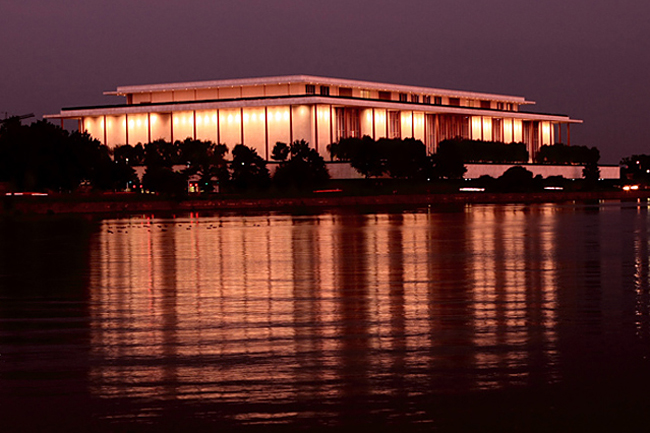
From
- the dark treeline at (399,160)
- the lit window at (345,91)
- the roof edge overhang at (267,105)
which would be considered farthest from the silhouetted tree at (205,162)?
the lit window at (345,91)

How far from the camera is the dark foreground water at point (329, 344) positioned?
7.56 metres

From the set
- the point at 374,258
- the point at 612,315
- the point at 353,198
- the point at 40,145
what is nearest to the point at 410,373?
the point at 612,315

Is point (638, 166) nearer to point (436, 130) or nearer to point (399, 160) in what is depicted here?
point (436, 130)

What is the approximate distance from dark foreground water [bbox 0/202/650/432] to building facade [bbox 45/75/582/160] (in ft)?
346

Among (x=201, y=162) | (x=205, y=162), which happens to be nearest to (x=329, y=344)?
(x=205, y=162)

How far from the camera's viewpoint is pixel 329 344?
34.9 feet

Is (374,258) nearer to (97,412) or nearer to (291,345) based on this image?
(291,345)

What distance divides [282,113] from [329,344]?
118070mm

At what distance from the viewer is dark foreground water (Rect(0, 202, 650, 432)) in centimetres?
756

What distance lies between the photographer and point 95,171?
86938 millimetres

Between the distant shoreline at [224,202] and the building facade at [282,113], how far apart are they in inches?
1340

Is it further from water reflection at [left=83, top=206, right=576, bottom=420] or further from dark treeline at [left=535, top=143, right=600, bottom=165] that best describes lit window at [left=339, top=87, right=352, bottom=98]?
water reflection at [left=83, top=206, right=576, bottom=420]

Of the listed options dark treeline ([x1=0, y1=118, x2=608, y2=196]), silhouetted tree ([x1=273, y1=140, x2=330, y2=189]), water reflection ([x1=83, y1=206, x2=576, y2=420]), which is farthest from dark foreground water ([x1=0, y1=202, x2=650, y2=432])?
silhouetted tree ([x1=273, y1=140, x2=330, y2=189])

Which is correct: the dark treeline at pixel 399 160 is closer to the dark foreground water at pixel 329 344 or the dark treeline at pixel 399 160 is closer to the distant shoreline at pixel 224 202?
the distant shoreline at pixel 224 202
